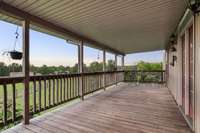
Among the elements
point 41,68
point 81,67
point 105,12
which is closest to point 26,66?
point 41,68

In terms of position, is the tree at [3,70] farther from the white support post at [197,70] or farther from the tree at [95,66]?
the tree at [95,66]

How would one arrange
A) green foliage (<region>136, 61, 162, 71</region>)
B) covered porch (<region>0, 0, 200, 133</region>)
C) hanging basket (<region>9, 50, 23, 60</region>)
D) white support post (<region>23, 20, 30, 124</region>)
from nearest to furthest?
covered porch (<region>0, 0, 200, 133</region>)
hanging basket (<region>9, 50, 23, 60</region>)
white support post (<region>23, 20, 30, 124</region>)
green foliage (<region>136, 61, 162, 71</region>)

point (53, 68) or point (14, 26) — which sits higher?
point (14, 26)

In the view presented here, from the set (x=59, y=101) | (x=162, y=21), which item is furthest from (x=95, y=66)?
(x=162, y=21)

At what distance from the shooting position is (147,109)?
13.4 ft

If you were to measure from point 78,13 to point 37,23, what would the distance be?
95 centimetres

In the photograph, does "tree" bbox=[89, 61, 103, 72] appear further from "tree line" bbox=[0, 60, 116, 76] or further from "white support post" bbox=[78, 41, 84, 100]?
"white support post" bbox=[78, 41, 84, 100]

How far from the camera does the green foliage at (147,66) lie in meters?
11.0

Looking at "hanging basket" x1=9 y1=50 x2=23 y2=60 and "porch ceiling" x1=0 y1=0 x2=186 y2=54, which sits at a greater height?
"porch ceiling" x1=0 y1=0 x2=186 y2=54

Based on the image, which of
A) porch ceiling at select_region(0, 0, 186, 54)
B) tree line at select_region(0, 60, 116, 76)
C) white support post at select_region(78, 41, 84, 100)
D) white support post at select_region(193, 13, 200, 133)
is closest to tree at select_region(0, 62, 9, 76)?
tree line at select_region(0, 60, 116, 76)

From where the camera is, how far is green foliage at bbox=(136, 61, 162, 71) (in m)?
11.0

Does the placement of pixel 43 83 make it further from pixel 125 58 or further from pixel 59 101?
pixel 125 58

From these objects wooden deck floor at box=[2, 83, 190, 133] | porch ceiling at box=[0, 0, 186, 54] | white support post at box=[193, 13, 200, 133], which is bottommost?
wooden deck floor at box=[2, 83, 190, 133]

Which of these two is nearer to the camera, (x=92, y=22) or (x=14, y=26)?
(x=14, y=26)
